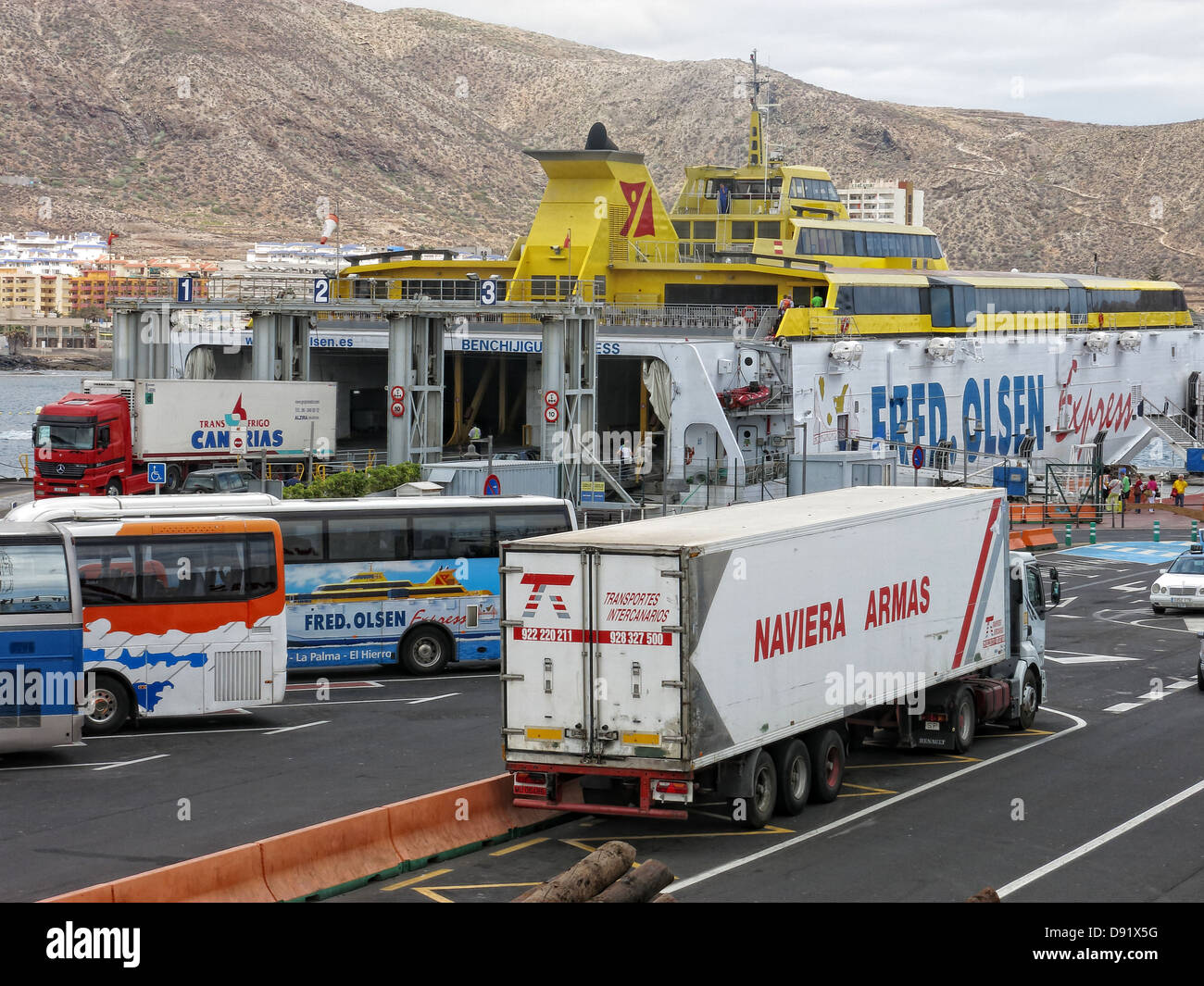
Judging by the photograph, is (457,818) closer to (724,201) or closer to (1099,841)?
(1099,841)

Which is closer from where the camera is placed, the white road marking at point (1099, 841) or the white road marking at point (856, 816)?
the white road marking at point (1099, 841)

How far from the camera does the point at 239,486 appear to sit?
132ft

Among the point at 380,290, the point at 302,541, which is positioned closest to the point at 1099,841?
the point at 302,541

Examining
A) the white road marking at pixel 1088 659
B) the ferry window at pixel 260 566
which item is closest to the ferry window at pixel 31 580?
the ferry window at pixel 260 566

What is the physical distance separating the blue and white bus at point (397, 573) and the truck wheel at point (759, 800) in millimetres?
10964

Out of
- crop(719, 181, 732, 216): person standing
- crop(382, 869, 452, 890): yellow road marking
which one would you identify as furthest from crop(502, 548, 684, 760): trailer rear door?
crop(719, 181, 732, 216): person standing

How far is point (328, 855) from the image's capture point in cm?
1355

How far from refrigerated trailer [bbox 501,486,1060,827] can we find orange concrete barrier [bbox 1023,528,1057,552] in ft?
91.6

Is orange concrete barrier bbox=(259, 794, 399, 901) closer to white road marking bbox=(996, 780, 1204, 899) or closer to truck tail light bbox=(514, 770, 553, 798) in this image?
truck tail light bbox=(514, 770, 553, 798)

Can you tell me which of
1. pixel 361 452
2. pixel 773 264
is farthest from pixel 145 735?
pixel 773 264

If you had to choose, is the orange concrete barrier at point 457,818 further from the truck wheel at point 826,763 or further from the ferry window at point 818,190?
the ferry window at point 818,190

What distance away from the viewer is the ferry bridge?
40.8 meters

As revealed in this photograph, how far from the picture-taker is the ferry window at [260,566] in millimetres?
21250
